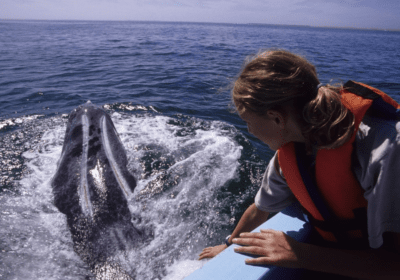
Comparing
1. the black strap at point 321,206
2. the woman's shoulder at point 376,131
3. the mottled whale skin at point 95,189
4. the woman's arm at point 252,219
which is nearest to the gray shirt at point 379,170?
the woman's shoulder at point 376,131

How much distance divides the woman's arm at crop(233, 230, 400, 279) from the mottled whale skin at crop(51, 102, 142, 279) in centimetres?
230

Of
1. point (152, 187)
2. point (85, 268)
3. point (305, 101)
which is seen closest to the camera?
point (305, 101)

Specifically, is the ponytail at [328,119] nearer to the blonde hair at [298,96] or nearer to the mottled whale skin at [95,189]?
the blonde hair at [298,96]

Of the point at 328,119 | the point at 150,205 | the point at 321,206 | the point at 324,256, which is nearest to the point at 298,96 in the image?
the point at 328,119

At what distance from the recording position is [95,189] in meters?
4.11

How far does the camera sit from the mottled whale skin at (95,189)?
11.5 ft

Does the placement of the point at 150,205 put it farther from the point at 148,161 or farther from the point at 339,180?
the point at 339,180

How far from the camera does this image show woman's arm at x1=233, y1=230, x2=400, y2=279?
1.27 metres

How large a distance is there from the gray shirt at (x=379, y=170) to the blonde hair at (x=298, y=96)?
0.10 metres

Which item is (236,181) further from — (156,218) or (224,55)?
(224,55)

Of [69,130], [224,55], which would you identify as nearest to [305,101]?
[69,130]

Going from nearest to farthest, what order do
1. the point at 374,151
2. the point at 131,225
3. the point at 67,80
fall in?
the point at 374,151 → the point at 131,225 → the point at 67,80

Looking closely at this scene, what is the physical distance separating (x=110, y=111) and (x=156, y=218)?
17.6 ft

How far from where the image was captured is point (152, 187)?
4957mm
